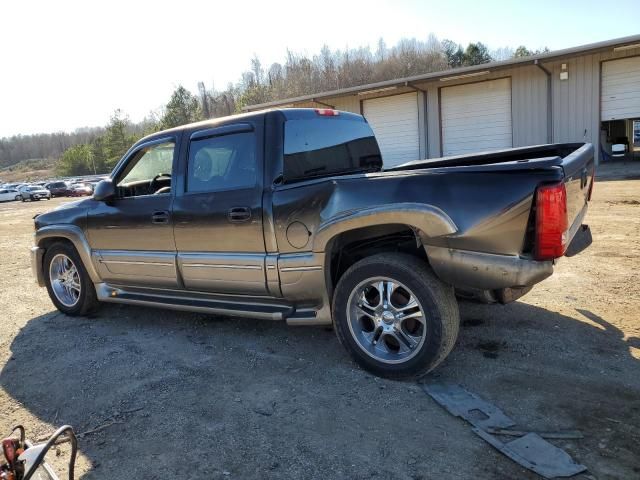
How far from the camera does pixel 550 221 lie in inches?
119

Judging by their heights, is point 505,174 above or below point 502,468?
above

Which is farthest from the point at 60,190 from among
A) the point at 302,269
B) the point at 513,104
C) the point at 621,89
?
the point at 302,269

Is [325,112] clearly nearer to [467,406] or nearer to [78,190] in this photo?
[467,406]

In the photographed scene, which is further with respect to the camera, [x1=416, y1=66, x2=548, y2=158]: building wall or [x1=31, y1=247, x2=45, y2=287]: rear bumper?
[x1=416, y1=66, x2=548, y2=158]: building wall

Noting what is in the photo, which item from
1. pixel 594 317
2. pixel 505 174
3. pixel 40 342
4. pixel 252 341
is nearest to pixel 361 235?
pixel 505 174

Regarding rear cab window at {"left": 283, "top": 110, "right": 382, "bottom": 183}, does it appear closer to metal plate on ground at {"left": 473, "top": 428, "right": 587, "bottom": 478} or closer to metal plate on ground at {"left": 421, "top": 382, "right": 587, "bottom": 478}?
metal plate on ground at {"left": 421, "top": 382, "right": 587, "bottom": 478}

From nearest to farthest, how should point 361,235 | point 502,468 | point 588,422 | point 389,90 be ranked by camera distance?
1. point 502,468
2. point 588,422
3. point 361,235
4. point 389,90

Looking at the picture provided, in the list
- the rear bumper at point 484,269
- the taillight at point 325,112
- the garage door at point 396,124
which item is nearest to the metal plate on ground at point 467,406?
the rear bumper at point 484,269

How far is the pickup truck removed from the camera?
3.16 metres

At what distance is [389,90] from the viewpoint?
24.4 meters

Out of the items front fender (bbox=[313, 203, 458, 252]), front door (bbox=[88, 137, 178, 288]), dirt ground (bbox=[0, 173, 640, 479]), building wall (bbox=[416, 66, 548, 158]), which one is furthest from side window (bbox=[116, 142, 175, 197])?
building wall (bbox=[416, 66, 548, 158])

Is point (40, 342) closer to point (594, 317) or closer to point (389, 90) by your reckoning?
point (594, 317)

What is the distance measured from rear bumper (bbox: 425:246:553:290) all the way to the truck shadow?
2.46 feet

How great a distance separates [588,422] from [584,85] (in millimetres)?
20668
